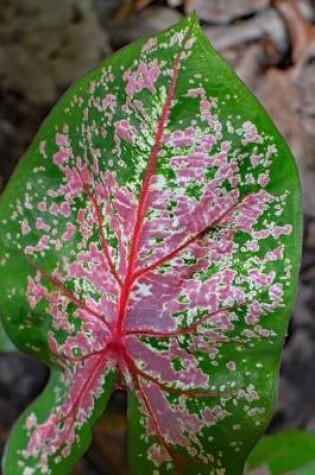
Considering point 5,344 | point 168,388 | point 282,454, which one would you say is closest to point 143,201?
point 168,388

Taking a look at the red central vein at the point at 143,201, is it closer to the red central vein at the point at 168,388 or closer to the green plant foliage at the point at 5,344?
the red central vein at the point at 168,388

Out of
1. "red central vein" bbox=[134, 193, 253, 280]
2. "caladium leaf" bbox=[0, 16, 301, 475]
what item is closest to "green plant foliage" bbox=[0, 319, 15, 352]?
"caladium leaf" bbox=[0, 16, 301, 475]

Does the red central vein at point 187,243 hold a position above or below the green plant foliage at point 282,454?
above

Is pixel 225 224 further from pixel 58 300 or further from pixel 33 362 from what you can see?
pixel 33 362

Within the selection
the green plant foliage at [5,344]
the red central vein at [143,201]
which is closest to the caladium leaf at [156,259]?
the red central vein at [143,201]

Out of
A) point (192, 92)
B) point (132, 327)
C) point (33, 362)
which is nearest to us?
point (192, 92)

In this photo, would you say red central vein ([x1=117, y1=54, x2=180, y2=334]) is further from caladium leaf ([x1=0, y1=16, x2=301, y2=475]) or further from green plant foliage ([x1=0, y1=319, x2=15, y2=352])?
green plant foliage ([x1=0, y1=319, x2=15, y2=352])

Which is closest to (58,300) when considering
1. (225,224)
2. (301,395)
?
(225,224)

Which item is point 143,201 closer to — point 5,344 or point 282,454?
point 5,344
